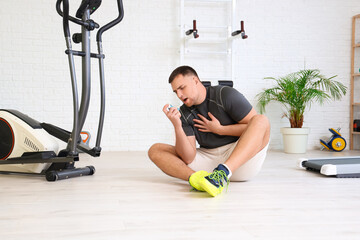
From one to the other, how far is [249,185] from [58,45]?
11.2 feet

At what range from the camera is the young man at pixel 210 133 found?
2.43 meters

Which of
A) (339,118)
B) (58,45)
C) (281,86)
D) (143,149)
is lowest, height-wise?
(143,149)

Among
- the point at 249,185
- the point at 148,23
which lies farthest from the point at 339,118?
the point at 249,185

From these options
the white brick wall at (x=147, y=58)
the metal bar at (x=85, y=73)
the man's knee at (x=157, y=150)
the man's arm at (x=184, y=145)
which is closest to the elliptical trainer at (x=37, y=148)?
the metal bar at (x=85, y=73)

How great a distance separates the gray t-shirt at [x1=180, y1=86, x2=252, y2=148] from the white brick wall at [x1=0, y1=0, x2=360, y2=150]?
2.67 meters

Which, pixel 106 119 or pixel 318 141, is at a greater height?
pixel 106 119

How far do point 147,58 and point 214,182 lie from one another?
336cm

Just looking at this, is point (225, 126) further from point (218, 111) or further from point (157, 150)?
point (157, 150)

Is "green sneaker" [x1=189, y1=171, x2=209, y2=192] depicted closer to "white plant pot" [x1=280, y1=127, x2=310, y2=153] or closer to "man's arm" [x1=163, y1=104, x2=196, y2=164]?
"man's arm" [x1=163, y1=104, x2=196, y2=164]

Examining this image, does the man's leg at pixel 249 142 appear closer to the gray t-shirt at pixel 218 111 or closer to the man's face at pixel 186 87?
the gray t-shirt at pixel 218 111

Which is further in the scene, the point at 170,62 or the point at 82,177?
the point at 170,62

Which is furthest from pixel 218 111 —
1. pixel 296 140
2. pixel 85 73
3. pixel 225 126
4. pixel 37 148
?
pixel 296 140

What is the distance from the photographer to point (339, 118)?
18.8 ft

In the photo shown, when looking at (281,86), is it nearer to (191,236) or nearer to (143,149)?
(143,149)
